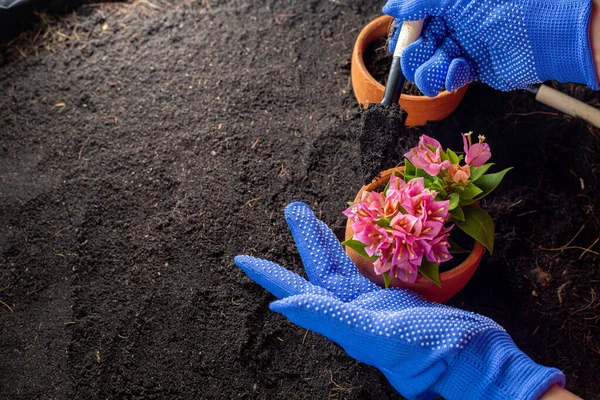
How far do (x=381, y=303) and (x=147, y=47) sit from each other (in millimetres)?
1185

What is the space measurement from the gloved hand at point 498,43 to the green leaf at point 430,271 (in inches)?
15.8

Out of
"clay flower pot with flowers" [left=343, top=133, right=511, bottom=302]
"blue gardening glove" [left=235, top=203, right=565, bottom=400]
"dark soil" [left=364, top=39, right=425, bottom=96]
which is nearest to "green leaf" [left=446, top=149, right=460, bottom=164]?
"clay flower pot with flowers" [left=343, top=133, right=511, bottom=302]

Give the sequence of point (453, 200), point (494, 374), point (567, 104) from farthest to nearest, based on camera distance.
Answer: point (567, 104) → point (453, 200) → point (494, 374)

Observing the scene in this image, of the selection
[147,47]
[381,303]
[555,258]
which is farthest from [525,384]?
[147,47]

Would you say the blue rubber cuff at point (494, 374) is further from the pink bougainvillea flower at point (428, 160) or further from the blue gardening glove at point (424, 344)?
the pink bougainvillea flower at point (428, 160)

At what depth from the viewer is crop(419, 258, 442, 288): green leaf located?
3.70ft

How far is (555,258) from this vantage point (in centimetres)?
142

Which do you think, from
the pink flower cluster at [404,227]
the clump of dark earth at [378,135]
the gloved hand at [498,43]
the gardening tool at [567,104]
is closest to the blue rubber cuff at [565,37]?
the gloved hand at [498,43]

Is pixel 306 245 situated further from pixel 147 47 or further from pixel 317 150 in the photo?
pixel 147 47

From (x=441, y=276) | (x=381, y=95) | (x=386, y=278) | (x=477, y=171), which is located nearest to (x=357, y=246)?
(x=386, y=278)

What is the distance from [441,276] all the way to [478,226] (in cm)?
13

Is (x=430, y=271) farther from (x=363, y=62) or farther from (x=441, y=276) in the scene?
(x=363, y=62)

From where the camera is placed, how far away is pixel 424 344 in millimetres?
1035

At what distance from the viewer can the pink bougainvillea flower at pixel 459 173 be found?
1.12m
